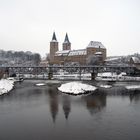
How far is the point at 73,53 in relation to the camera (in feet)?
398

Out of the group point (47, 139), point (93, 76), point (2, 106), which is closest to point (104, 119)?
point (47, 139)

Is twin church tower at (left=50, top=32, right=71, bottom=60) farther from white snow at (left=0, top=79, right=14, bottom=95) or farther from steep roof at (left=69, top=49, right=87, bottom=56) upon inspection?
white snow at (left=0, top=79, right=14, bottom=95)

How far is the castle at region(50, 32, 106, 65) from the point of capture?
4368 inches

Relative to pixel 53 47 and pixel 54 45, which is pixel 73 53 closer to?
pixel 54 45

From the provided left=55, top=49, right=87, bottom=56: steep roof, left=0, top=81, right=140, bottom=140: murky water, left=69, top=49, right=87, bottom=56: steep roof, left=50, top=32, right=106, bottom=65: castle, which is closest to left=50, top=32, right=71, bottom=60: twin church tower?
left=50, top=32, right=106, bottom=65: castle

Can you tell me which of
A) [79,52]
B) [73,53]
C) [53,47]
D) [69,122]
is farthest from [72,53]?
[69,122]

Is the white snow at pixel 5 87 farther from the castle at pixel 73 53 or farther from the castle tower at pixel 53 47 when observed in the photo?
the castle tower at pixel 53 47

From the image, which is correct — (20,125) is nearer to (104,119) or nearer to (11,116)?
(11,116)

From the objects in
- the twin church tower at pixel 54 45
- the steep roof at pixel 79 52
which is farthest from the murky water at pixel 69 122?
the twin church tower at pixel 54 45

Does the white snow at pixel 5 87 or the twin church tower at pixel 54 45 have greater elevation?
the twin church tower at pixel 54 45

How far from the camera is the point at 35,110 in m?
20.5

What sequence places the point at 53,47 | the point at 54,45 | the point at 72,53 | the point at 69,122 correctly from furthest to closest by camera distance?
the point at 53,47, the point at 54,45, the point at 72,53, the point at 69,122

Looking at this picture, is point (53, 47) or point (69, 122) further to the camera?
point (53, 47)

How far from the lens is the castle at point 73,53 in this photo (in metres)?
111
